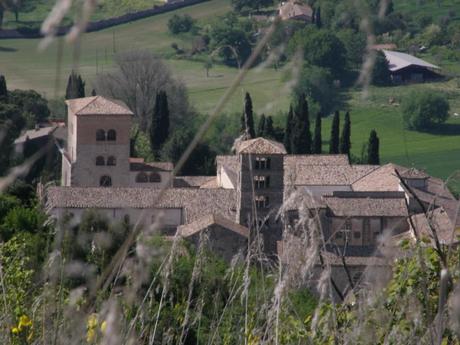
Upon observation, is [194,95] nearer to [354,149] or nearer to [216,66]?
[216,66]

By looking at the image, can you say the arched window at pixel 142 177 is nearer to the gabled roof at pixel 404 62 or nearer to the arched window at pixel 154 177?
the arched window at pixel 154 177

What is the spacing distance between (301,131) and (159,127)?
5.11m

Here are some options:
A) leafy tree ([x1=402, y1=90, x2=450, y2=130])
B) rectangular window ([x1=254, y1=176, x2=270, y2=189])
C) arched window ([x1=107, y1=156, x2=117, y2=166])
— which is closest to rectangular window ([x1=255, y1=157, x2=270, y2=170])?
rectangular window ([x1=254, y1=176, x2=270, y2=189])

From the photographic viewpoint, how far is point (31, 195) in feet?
96.5

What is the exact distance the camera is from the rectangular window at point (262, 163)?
113 feet

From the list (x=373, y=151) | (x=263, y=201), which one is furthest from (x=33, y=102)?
(x=263, y=201)

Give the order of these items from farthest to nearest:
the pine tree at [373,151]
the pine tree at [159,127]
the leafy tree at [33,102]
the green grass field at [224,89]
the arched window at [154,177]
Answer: the green grass field at [224,89], the leafy tree at [33,102], the pine tree at [159,127], the pine tree at [373,151], the arched window at [154,177]

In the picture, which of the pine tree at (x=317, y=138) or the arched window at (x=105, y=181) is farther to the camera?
the pine tree at (x=317, y=138)

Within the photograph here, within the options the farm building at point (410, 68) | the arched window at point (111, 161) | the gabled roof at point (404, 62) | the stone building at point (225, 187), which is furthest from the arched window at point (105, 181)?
the gabled roof at point (404, 62)

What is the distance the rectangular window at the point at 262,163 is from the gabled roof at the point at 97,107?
589 centimetres

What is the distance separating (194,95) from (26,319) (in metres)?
53.8

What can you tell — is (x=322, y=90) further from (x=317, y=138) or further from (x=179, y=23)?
(x=179, y=23)

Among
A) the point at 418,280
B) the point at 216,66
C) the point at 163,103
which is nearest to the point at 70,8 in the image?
the point at 418,280

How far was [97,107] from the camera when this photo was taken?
39.7 meters
